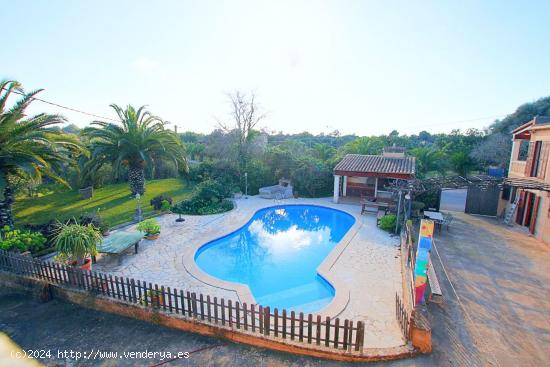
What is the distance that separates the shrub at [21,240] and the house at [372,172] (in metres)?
16.8

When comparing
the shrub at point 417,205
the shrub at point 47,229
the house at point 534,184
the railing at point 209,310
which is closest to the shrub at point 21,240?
the shrub at point 47,229

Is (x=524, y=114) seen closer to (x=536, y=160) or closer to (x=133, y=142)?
(x=536, y=160)

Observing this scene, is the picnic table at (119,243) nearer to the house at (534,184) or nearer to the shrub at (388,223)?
the shrub at (388,223)

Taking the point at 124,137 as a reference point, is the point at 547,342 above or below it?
below

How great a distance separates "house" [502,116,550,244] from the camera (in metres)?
12.0

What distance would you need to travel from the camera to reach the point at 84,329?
6402mm

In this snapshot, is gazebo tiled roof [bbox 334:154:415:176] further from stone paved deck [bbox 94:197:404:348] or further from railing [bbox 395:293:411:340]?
railing [bbox 395:293:411:340]

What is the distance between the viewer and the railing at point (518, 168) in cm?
1470

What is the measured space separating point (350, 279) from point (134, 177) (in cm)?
1575

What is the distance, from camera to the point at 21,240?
9859mm

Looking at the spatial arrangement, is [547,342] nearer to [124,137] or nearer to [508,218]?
[508,218]

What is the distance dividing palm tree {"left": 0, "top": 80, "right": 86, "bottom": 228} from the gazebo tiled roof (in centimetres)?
1638

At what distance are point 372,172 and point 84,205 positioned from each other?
18.6 m

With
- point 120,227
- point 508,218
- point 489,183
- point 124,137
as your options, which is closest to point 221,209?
point 120,227
